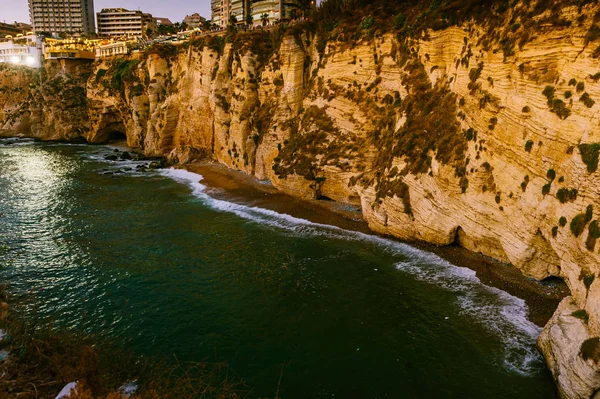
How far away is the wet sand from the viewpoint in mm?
21375

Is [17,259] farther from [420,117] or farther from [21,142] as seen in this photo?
[21,142]

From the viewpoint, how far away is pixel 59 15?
172m

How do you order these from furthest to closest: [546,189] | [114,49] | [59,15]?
[59,15]
[114,49]
[546,189]

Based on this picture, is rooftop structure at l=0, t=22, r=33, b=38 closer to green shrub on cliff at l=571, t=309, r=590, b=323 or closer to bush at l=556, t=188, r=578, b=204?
bush at l=556, t=188, r=578, b=204

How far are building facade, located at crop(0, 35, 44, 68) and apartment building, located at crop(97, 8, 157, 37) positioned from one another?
57502 mm

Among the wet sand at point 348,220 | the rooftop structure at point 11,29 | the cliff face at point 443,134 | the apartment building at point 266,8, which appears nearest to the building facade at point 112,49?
the apartment building at point 266,8

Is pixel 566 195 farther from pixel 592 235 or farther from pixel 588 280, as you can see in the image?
pixel 588 280

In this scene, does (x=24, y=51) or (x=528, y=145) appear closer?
(x=528, y=145)

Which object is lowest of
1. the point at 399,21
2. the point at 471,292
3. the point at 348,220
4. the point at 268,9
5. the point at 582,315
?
the point at 471,292

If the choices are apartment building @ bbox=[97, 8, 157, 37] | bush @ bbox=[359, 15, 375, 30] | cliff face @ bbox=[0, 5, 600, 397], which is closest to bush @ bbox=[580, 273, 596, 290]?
cliff face @ bbox=[0, 5, 600, 397]

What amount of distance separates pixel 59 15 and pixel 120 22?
108 feet

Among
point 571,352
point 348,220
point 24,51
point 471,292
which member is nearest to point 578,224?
point 571,352

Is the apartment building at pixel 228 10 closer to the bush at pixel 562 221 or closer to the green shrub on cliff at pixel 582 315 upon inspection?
the bush at pixel 562 221

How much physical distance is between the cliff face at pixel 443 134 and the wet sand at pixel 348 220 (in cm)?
84
